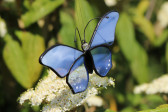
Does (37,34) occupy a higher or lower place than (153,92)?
higher

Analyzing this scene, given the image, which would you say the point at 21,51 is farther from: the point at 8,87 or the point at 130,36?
the point at 130,36

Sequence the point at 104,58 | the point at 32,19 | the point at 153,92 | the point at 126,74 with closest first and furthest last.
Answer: the point at 104,58 < the point at 32,19 < the point at 153,92 < the point at 126,74

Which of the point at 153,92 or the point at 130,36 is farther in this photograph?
the point at 130,36

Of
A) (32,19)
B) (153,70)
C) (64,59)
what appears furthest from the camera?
(153,70)

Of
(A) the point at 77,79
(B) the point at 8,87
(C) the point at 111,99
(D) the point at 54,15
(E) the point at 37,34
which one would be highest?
(D) the point at 54,15

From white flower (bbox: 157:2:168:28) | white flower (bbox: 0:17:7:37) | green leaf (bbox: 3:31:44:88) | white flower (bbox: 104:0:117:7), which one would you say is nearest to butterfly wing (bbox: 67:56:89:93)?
green leaf (bbox: 3:31:44:88)

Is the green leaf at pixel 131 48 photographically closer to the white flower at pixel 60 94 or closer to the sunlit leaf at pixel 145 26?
the sunlit leaf at pixel 145 26

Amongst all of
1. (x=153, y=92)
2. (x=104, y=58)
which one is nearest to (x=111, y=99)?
(x=153, y=92)
